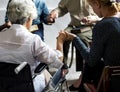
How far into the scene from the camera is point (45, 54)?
220 cm

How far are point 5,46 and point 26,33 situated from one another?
18 centimetres

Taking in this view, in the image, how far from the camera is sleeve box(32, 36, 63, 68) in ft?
7.04

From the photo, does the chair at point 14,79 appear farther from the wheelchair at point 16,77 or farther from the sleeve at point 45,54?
the sleeve at point 45,54

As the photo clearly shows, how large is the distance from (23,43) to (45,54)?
0.19 m

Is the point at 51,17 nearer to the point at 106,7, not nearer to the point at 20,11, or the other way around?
the point at 20,11

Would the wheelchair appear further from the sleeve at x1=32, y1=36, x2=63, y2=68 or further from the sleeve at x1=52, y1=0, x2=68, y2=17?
the sleeve at x1=52, y1=0, x2=68, y2=17

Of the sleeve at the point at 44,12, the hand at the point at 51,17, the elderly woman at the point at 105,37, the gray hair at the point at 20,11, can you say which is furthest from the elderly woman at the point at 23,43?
the sleeve at the point at 44,12

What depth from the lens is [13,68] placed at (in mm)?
2037

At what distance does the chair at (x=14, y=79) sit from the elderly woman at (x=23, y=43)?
0.09m

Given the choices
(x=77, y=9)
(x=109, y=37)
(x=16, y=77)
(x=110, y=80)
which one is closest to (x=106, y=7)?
(x=109, y=37)

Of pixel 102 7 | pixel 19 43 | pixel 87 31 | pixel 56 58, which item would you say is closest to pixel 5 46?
pixel 19 43

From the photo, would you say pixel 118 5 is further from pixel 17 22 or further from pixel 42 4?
pixel 42 4

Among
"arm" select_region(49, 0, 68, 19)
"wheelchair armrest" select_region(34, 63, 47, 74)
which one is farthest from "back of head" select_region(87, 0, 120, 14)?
"arm" select_region(49, 0, 68, 19)

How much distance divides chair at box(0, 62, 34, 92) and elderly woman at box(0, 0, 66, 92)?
9cm
